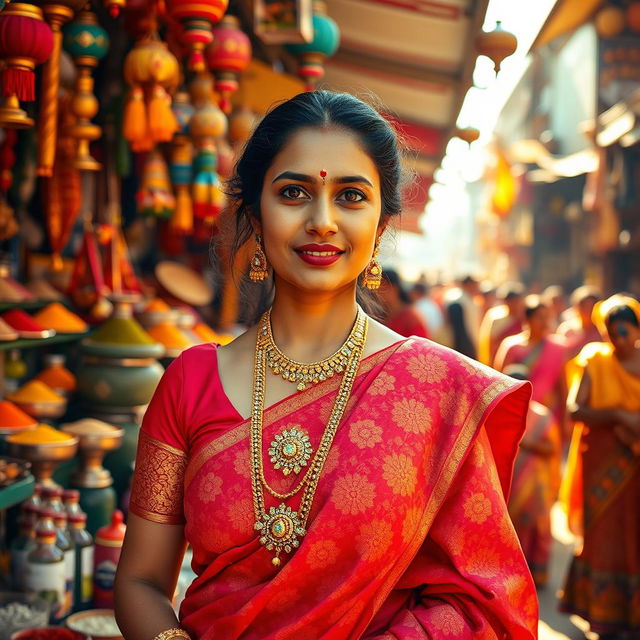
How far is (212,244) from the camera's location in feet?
7.48

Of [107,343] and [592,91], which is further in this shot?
[592,91]

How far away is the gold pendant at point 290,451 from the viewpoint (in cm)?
175

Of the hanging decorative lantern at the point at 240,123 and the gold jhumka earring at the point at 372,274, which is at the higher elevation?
the gold jhumka earring at the point at 372,274

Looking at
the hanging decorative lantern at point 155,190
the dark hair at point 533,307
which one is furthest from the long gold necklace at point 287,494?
the dark hair at point 533,307

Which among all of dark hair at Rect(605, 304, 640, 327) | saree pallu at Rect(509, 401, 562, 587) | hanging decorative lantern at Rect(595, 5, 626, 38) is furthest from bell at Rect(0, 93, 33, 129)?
hanging decorative lantern at Rect(595, 5, 626, 38)

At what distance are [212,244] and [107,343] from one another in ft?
7.55

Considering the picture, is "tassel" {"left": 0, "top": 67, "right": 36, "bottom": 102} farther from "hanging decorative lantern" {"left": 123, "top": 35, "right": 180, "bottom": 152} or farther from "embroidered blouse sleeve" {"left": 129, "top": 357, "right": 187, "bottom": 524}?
"embroidered blouse sleeve" {"left": 129, "top": 357, "right": 187, "bottom": 524}

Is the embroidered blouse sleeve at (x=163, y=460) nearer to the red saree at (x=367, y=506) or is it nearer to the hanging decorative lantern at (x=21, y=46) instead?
the red saree at (x=367, y=506)

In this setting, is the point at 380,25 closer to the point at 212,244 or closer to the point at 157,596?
the point at 212,244

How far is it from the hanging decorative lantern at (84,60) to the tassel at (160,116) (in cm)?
24

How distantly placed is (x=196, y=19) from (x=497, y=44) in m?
1.15

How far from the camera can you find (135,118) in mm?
3746

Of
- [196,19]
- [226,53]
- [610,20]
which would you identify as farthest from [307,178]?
[610,20]

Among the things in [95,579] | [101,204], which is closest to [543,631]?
[95,579]
